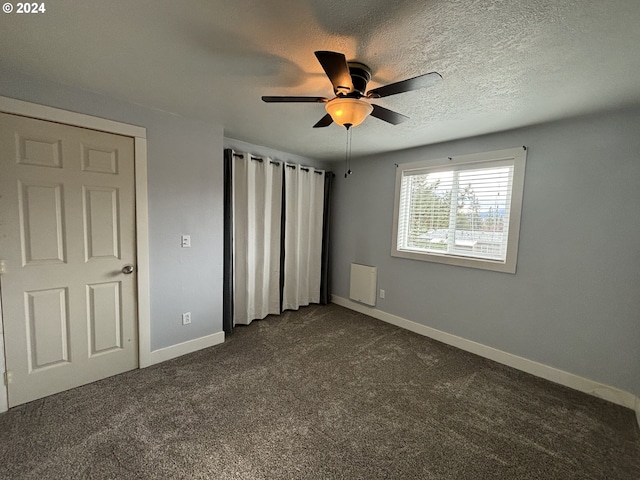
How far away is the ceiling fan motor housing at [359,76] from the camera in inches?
61.0

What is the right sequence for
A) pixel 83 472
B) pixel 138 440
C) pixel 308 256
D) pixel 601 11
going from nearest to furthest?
1. pixel 601 11
2. pixel 83 472
3. pixel 138 440
4. pixel 308 256

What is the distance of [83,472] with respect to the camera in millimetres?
1403

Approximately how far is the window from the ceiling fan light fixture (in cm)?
184

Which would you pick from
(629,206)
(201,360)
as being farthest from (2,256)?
(629,206)

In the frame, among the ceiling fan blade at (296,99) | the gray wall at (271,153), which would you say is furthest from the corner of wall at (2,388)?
the gray wall at (271,153)

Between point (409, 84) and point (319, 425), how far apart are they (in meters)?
2.17

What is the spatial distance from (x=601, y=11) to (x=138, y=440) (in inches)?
128

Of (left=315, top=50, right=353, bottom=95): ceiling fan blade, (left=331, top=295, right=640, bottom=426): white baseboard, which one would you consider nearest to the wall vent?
(left=331, top=295, right=640, bottom=426): white baseboard

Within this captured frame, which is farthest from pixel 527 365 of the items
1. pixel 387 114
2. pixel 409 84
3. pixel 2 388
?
pixel 2 388

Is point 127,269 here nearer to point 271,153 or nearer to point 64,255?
point 64,255

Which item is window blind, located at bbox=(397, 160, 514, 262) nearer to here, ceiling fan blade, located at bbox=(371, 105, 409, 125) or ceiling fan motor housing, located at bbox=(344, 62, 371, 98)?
ceiling fan blade, located at bbox=(371, 105, 409, 125)

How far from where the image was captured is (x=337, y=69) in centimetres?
132

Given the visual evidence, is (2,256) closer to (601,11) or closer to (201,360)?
(201,360)

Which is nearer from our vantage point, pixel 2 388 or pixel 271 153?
pixel 2 388
